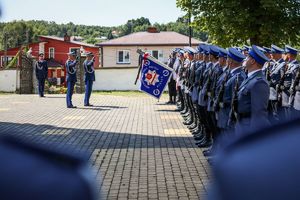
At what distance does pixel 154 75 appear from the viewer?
15.6 metres

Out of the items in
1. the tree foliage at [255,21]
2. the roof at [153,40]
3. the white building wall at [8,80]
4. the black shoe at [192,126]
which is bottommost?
the black shoe at [192,126]

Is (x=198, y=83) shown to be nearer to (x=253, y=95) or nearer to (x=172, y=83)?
(x=253, y=95)

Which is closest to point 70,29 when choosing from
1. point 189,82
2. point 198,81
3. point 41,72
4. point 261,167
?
point 41,72

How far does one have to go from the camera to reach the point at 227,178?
90cm

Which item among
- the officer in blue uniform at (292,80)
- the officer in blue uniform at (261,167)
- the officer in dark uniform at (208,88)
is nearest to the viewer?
the officer in blue uniform at (261,167)

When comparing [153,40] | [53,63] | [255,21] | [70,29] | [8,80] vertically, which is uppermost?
[70,29]

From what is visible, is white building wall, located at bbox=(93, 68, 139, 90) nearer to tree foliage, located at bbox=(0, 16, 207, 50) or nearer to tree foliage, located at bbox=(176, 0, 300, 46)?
tree foliage, located at bbox=(176, 0, 300, 46)

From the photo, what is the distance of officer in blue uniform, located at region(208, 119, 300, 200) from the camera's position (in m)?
0.85

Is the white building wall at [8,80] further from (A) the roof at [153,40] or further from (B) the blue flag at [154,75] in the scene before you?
(A) the roof at [153,40]

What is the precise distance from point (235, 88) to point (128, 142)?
13.0 feet

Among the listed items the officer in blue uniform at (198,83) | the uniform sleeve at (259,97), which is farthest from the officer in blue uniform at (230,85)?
the officer in blue uniform at (198,83)

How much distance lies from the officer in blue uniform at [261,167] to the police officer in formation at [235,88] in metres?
2.34

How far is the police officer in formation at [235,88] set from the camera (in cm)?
600

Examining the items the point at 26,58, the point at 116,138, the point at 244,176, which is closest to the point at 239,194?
the point at 244,176
